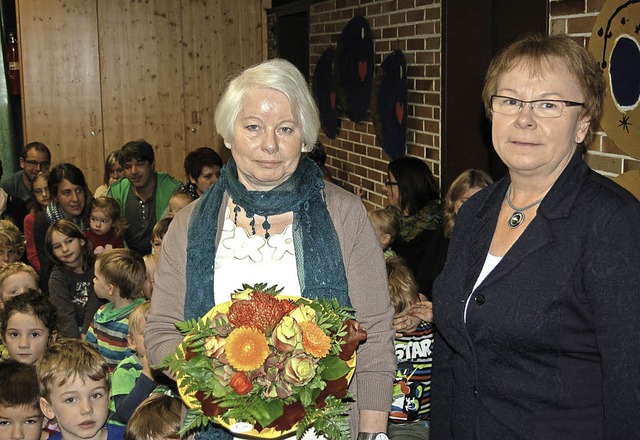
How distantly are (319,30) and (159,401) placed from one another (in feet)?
19.3

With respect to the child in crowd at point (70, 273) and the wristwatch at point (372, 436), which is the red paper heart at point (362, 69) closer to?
the child in crowd at point (70, 273)

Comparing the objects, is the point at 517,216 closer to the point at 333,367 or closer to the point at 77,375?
the point at 333,367

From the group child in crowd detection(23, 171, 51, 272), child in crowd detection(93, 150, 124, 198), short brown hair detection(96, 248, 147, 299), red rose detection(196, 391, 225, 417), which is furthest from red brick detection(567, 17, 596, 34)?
child in crowd detection(93, 150, 124, 198)

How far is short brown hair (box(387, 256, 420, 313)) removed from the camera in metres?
3.53

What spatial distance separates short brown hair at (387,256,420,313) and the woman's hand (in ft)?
0.38

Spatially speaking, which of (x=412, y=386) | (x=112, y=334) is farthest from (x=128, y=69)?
(x=412, y=386)

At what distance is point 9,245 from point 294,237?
12.2ft

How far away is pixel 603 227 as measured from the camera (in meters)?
1.85

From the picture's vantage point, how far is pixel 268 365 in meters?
1.89

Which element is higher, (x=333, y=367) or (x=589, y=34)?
(x=589, y=34)

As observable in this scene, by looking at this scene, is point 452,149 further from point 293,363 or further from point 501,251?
point 293,363

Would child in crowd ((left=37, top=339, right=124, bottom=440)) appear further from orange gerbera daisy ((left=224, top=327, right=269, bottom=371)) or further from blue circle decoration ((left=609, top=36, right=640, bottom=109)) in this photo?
blue circle decoration ((left=609, top=36, right=640, bottom=109))

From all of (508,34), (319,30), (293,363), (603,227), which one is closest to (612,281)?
(603,227)

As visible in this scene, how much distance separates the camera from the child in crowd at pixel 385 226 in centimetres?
472
